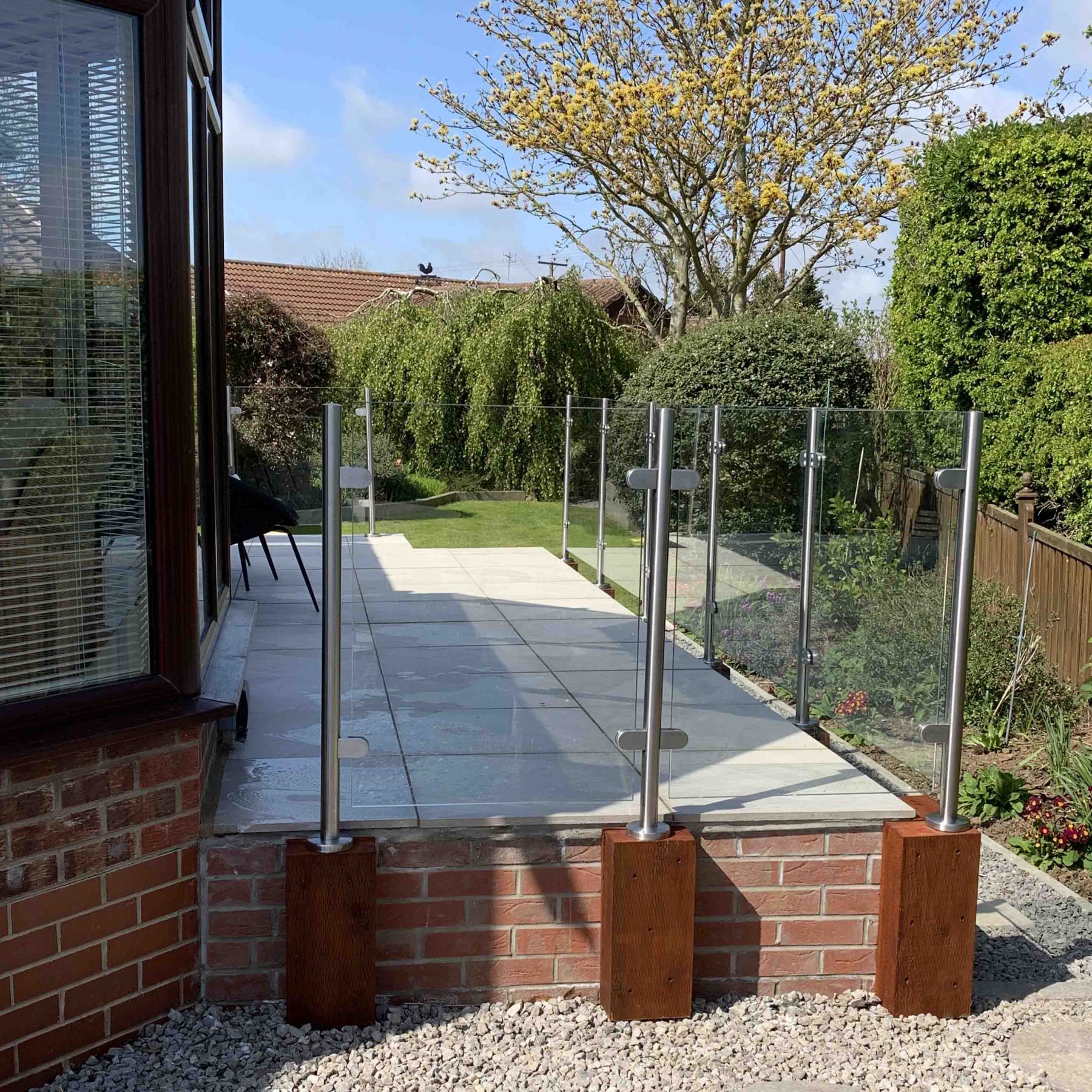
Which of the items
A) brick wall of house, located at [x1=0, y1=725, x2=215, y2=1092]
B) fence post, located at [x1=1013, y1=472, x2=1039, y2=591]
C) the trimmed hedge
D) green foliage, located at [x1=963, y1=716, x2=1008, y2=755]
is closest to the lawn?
brick wall of house, located at [x1=0, y1=725, x2=215, y2=1092]

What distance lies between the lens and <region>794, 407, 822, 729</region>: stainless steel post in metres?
3.98

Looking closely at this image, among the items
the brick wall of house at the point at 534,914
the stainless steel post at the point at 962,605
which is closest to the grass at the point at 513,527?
the brick wall of house at the point at 534,914

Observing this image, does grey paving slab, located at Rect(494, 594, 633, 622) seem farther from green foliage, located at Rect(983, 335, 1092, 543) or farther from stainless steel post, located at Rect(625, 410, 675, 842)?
green foliage, located at Rect(983, 335, 1092, 543)

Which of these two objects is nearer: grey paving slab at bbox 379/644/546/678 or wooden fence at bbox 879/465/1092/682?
grey paving slab at bbox 379/644/546/678

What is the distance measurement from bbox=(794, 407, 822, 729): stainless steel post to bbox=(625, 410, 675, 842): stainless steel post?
43.4 inches

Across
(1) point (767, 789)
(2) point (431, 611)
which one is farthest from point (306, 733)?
(1) point (767, 789)

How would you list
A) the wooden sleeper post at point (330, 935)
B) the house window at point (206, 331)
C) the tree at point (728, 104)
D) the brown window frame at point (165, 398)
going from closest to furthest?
1. the brown window frame at point (165, 398)
2. the wooden sleeper post at point (330, 935)
3. the house window at point (206, 331)
4. the tree at point (728, 104)

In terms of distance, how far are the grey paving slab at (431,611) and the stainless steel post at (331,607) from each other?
15cm

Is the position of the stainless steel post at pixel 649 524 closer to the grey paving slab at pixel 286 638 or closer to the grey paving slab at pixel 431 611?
the grey paving slab at pixel 431 611

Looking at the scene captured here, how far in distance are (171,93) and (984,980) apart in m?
3.16

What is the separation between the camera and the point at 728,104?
43.1ft

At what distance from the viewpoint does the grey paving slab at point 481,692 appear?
339cm

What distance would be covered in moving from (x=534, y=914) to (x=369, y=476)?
116cm

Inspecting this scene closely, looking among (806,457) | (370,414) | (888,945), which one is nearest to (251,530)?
(370,414)
